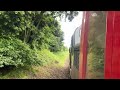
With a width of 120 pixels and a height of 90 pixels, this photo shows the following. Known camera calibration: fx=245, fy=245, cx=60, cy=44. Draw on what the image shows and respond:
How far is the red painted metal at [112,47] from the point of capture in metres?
2.65

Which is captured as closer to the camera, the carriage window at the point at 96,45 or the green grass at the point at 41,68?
the carriage window at the point at 96,45

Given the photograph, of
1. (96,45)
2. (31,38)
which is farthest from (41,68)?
(96,45)

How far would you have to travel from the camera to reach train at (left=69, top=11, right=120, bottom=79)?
269 cm

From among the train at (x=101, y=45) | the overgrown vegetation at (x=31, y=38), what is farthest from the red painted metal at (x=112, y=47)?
the overgrown vegetation at (x=31, y=38)

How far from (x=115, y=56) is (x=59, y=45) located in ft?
8.54

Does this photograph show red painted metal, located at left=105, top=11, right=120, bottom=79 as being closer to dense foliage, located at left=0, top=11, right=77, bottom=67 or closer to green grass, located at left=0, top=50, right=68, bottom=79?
dense foliage, located at left=0, top=11, right=77, bottom=67

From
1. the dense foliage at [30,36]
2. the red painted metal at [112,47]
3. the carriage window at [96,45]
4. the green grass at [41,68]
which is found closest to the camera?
the red painted metal at [112,47]

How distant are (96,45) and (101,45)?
93 millimetres

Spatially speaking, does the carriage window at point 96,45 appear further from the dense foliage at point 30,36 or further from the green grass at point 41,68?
the green grass at point 41,68

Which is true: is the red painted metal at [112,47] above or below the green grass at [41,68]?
above

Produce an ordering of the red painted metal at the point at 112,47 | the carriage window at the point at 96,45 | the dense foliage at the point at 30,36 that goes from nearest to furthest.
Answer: the red painted metal at the point at 112,47, the carriage window at the point at 96,45, the dense foliage at the point at 30,36
